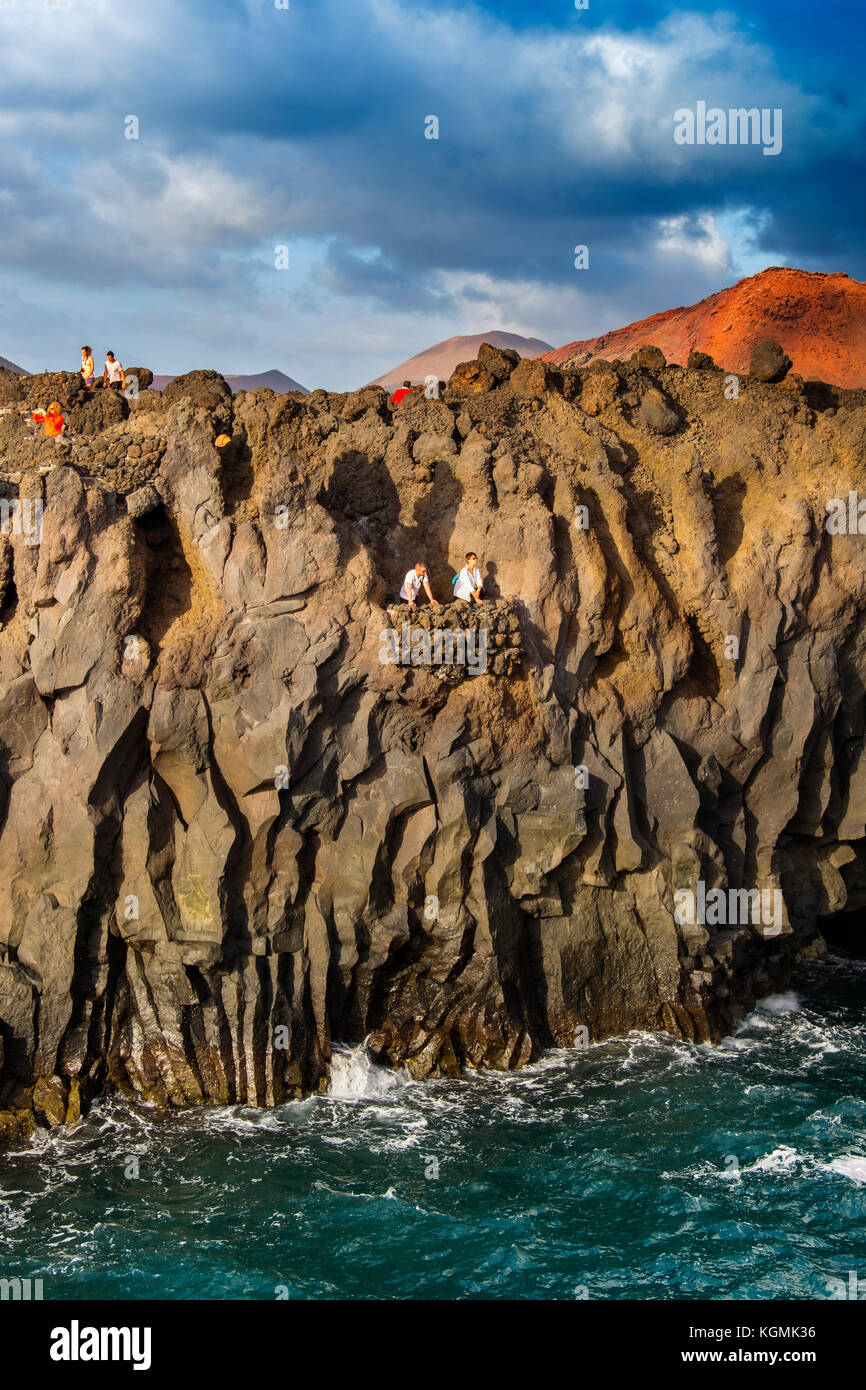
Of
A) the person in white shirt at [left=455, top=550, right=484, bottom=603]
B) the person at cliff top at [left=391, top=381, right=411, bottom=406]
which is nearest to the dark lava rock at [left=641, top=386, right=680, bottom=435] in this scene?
the person at cliff top at [left=391, top=381, right=411, bottom=406]

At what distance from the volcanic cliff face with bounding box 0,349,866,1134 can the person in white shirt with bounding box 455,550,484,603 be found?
2.05ft

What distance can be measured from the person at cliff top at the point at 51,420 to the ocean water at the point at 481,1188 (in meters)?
14.1

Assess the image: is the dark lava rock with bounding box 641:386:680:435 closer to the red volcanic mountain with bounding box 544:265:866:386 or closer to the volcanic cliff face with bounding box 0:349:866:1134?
the volcanic cliff face with bounding box 0:349:866:1134

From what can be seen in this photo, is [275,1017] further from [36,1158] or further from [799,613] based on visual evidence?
[799,613]

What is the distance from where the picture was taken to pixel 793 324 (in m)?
61.7

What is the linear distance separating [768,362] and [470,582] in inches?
441

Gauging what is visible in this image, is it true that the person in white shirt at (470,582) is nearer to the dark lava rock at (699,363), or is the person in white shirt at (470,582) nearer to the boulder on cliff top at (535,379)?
the boulder on cliff top at (535,379)

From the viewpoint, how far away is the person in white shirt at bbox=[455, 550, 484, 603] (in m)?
25.3

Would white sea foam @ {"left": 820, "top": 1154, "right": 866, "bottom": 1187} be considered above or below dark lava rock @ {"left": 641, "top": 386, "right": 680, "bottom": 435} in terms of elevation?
below

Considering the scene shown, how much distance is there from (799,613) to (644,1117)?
12100mm

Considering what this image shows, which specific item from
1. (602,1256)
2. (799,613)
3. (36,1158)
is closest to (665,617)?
(799,613)

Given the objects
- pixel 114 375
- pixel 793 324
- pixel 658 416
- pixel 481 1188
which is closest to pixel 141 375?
pixel 114 375

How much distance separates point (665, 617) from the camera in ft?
89.5

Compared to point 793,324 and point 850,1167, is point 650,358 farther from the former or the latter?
point 793,324
